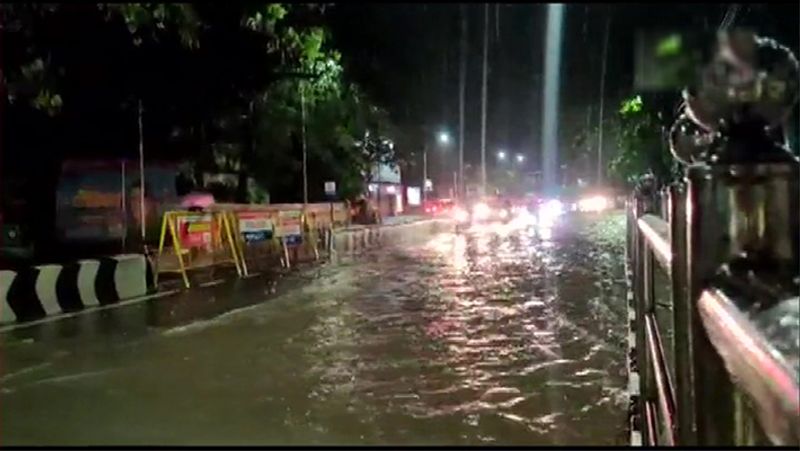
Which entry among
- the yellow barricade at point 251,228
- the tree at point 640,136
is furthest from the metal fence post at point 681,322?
the yellow barricade at point 251,228

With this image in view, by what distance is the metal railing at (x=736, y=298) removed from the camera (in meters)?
1.27

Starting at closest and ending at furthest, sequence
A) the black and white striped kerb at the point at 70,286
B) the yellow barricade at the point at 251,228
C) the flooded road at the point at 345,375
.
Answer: the flooded road at the point at 345,375 < the black and white striped kerb at the point at 70,286 < the yellow barricade at the point at 251,228

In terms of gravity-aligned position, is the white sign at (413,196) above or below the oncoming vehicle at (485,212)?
above

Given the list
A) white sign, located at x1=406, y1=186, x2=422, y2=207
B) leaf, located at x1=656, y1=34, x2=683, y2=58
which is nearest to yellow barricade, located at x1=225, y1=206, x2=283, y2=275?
leaf, located at x1=656, y1=34, x2=683, y2=58

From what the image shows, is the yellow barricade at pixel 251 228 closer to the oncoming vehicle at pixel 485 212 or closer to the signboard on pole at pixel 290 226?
the signboard on pole at pixel 290 226

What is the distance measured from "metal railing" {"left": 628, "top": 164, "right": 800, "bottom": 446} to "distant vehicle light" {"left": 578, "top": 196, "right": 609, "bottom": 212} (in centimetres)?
6881

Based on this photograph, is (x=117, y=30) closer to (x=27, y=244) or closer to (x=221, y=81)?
(x=221, y=81)

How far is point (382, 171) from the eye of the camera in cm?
5431

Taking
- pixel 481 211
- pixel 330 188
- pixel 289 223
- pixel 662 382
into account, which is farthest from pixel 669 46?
pixel 481 211

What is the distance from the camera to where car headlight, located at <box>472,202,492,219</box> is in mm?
47662

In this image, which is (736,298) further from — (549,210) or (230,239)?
(549,210)

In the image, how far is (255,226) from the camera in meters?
17.4

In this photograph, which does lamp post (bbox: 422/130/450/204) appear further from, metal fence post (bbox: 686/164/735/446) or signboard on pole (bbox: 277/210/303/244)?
metal fence post (bbox: 686/164/735/446)

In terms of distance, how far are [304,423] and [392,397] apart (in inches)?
37.1
